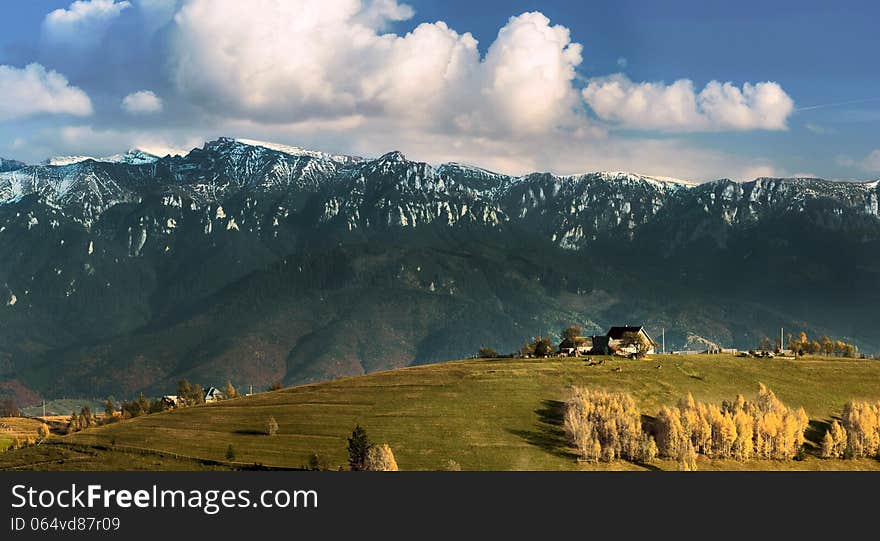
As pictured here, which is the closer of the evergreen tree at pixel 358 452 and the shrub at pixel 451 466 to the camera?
the evergreen tree at pixel 358 452

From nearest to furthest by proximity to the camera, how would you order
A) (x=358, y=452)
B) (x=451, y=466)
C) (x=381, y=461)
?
(x=381, y=461)
(x=358, y=452)
(x=451, y=466)

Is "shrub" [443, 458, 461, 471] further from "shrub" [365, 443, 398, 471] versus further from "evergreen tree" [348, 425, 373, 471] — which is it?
"evergreen tree" [348, 425, 373, 471]

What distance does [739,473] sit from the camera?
19550cm

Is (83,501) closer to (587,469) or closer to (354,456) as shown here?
(354,456)

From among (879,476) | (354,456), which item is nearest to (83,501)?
(354,456)

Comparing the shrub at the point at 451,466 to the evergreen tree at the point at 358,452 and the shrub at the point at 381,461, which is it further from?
the evergreen tree at the point at 358,452

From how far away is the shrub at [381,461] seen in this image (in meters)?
185

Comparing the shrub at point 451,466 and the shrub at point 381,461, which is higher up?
the shrub at point 381,461

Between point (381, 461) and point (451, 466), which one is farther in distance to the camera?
point (451, 466)

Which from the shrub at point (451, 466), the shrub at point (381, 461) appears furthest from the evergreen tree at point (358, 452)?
the shrub at point (451, 466)

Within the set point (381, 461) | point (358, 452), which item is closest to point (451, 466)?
point (381, 461)

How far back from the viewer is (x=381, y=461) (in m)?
187

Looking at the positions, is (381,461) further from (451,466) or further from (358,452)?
(451,466)

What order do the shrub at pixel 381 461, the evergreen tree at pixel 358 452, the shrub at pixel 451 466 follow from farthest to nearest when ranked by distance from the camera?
the shrub at pixel 451 466
the evergreen tree at pixel 358 452
the shrub at pixel 381 461
